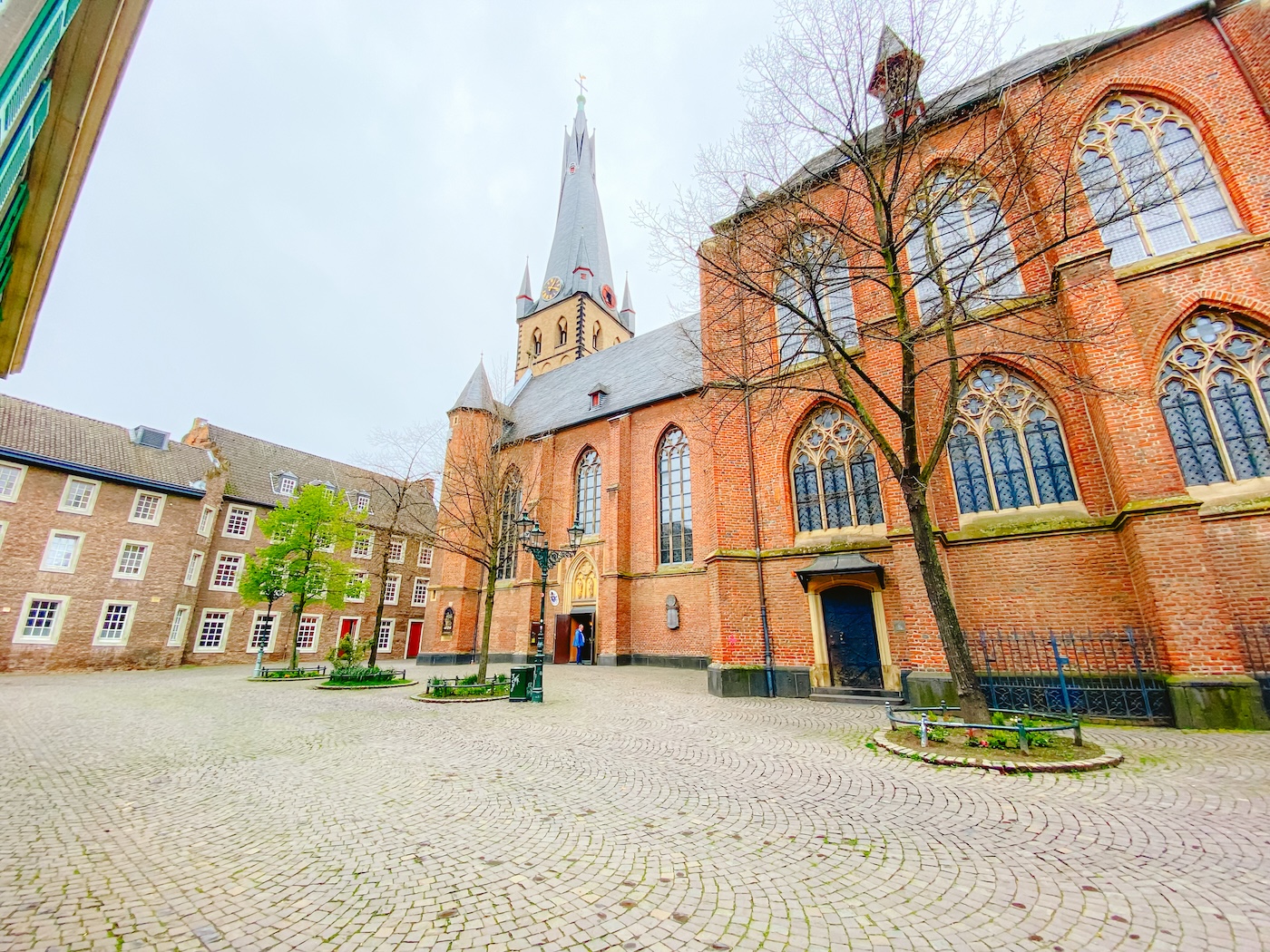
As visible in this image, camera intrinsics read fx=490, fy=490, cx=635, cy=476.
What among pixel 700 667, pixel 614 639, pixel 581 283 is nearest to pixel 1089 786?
pixel 700 667

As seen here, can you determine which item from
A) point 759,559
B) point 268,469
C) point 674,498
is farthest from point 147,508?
point 759,559

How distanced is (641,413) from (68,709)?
17.4m

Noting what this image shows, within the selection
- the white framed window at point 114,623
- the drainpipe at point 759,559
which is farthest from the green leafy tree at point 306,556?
the drainpipe at point 759,559

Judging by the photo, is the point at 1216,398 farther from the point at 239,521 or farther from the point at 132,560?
the point at 239,521

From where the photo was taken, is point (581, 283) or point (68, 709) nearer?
point (68, 709)

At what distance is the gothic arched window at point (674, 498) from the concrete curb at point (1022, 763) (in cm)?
1235

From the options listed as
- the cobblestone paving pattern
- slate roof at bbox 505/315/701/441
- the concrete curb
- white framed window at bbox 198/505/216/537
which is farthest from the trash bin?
white framed window at bbox 198/505/216/537

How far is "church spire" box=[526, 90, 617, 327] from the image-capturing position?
3934 cm

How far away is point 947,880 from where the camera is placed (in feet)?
10.1

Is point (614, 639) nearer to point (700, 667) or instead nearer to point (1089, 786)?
point (700, 667)

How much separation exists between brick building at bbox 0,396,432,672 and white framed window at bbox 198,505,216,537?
0.08 m

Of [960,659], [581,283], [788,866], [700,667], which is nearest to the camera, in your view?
[788,866]

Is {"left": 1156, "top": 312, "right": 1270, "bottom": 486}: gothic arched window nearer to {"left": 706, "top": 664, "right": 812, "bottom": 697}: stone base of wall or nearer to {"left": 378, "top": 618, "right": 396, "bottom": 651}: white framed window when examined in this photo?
{"left": 706, "top": 664, "right": 812, "bottom": 697}: stone base of wall

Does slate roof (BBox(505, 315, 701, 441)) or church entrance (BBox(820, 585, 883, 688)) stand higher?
slate roof (BBox(505, 315, 701, 441))
